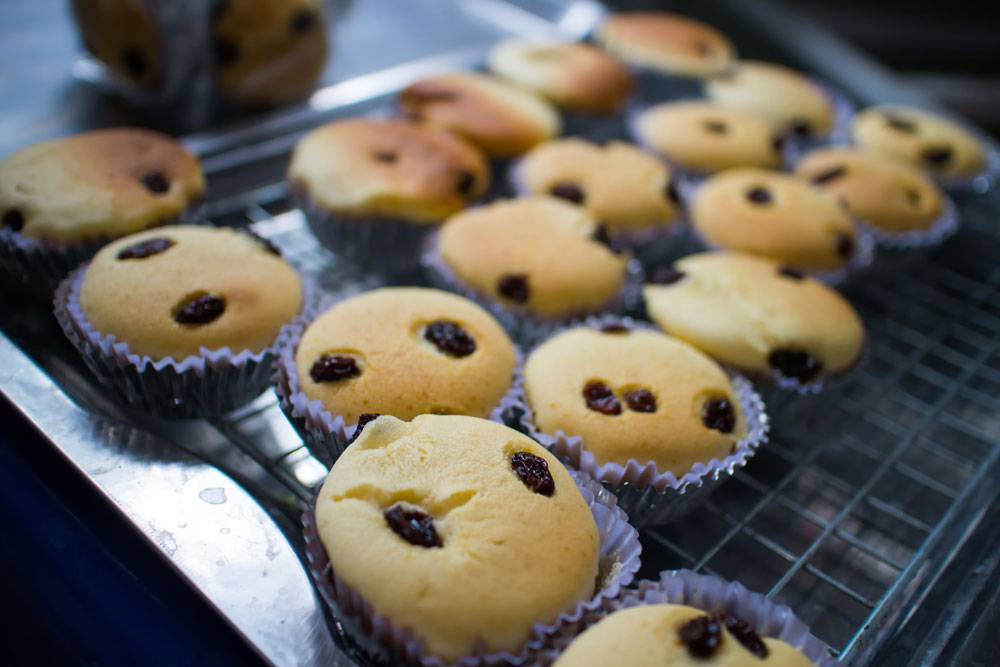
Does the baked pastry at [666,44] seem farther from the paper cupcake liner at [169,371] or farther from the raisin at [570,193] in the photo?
the paper cupcake liner at [169,371]

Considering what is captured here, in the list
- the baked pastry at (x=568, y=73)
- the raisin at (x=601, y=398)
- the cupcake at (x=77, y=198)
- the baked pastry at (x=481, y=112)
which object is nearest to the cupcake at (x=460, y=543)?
the raisin at (x=601, y=398)

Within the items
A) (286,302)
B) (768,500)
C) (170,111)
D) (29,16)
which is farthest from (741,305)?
(29,16)

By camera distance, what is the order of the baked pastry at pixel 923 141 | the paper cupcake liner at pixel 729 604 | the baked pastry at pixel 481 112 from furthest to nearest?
1. the baked pastry at pixel 923 141
2. the baked pastry at pixel 481 112
3. the paper cupcake liner at pixel 729 604

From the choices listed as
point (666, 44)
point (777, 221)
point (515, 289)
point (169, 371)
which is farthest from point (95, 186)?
point (666, 44)

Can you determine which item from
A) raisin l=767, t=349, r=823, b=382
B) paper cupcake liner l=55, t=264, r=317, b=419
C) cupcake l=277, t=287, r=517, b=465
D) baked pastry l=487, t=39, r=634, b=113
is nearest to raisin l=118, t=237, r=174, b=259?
paper cupcake liner l=55, t=264, r=317, b=419

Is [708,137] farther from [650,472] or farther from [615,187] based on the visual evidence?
[650,472]

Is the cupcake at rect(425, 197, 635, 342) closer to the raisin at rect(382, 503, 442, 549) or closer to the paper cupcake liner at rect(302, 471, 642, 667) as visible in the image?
the paper cupcake liner at rect(302, 471, 642, 667)
